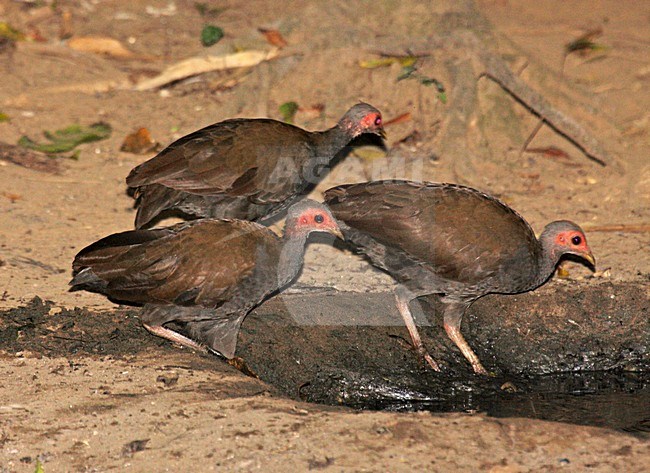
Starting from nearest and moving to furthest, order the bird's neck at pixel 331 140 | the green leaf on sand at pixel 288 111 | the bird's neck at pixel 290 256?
the bird's neck at pixel 290 256 → the bird's neck at pixel 331 140 → the green leaf on sand at pixel 288 111

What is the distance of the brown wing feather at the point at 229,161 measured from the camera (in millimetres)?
6520

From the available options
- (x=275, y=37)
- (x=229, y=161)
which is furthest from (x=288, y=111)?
(x=229, y=161)

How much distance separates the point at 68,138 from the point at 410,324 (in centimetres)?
376

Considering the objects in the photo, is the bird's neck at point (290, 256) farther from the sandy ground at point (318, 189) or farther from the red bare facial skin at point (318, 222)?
the sandy ground at point (318, 189)

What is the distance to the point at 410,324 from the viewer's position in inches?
246

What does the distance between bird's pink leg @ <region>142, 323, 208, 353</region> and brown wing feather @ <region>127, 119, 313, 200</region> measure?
1.03m

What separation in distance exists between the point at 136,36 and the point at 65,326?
551 centimetres

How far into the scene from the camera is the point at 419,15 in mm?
8859

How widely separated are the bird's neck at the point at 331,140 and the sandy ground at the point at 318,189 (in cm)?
72

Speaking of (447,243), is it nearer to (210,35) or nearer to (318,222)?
(318,222)

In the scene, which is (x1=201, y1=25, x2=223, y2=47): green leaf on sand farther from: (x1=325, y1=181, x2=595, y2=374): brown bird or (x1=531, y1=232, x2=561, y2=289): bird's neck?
(x1=531, y1=232, x2=561, y2=289): bird's neck

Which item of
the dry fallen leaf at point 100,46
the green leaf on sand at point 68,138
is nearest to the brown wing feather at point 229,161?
the green leaf on sand at point 68,138

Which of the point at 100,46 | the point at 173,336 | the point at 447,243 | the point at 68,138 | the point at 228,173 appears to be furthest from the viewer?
the point at 100,46

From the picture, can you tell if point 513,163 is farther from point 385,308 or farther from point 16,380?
point 16,380
